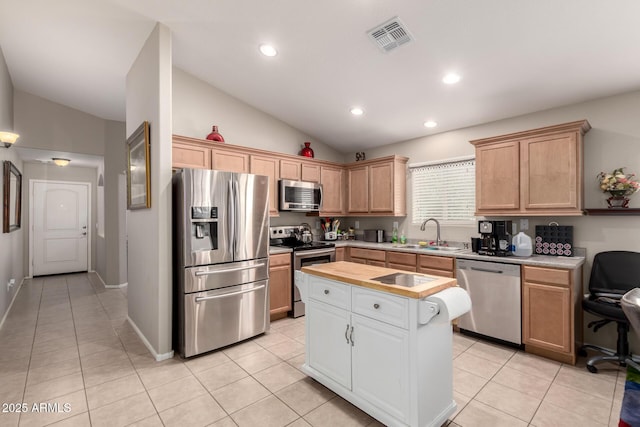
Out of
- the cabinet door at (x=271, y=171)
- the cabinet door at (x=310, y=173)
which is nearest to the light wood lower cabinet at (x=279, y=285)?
the cabinet door at (x=271, y=171)

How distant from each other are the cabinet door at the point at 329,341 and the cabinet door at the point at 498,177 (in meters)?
2.37

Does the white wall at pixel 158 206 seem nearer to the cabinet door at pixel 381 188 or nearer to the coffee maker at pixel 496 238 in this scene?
the cabinet door at pixel 381 188

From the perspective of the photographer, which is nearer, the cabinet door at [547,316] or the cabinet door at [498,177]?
the cabinet door at [547,316]

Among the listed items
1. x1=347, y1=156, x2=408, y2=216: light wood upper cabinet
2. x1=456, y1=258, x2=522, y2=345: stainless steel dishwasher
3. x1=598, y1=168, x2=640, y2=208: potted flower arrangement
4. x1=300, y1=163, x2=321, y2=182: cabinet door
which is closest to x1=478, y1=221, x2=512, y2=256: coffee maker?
x1=456, y1=258, x2=522, y2=345: stainless steel dishwasher

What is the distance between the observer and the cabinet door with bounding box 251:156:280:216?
4.15 meters

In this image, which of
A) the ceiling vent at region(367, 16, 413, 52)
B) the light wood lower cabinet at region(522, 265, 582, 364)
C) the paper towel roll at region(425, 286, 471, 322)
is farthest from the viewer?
the light wood lower cabinet at region(522, 265, 582, 364)

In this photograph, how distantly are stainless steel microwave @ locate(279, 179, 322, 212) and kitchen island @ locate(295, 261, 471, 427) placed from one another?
2135 millimetres

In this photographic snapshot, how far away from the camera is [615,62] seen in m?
2.55

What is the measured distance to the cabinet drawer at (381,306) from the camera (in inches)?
69.7

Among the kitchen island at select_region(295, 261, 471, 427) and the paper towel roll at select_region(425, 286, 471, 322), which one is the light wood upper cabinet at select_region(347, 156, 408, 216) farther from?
the paper towel roll at select_region(425, 286, 471, 322)

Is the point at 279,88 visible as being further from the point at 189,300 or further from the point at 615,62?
the point at 615,62

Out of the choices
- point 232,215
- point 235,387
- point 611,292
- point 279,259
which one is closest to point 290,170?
point 279,259

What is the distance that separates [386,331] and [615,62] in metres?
2.92

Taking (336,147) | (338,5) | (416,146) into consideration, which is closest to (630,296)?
(338,5)
